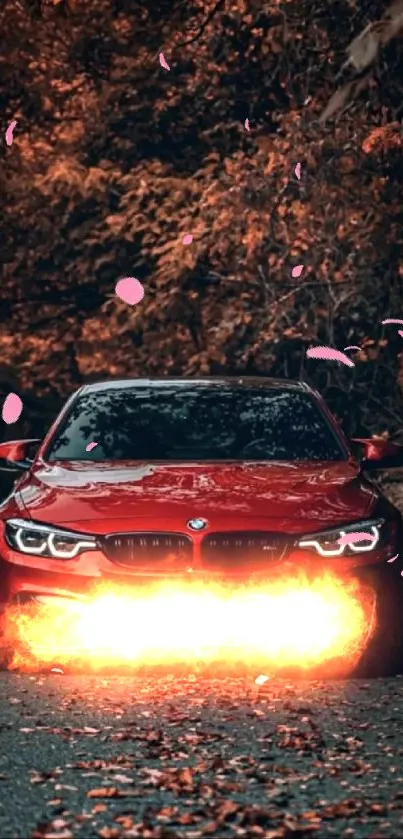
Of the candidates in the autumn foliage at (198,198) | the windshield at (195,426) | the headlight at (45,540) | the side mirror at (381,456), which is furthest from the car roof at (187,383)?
the autumn foliage at (198,198)

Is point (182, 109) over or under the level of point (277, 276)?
over

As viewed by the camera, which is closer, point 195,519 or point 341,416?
point 195,519

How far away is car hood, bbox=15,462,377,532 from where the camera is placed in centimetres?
965

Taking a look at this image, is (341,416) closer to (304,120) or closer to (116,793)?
(304,120)

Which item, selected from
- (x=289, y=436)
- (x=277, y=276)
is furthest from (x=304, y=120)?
(x=289, y=436)

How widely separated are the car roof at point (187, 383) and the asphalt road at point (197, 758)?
7.97 ft

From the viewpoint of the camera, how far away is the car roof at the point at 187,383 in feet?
39.2

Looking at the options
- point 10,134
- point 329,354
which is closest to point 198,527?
point 329,354

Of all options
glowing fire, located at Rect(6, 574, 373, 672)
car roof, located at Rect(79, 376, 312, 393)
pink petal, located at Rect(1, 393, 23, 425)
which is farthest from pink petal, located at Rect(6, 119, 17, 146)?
glowing fire, located at Rect(6, 574, 373, 672)

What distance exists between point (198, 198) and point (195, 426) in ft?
41.6

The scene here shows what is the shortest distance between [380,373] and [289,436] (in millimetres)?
12987

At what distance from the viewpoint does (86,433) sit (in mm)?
11438

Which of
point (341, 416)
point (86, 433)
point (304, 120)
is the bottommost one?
point (341, 416)

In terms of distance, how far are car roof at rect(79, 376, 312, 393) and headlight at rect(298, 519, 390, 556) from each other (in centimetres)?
227
